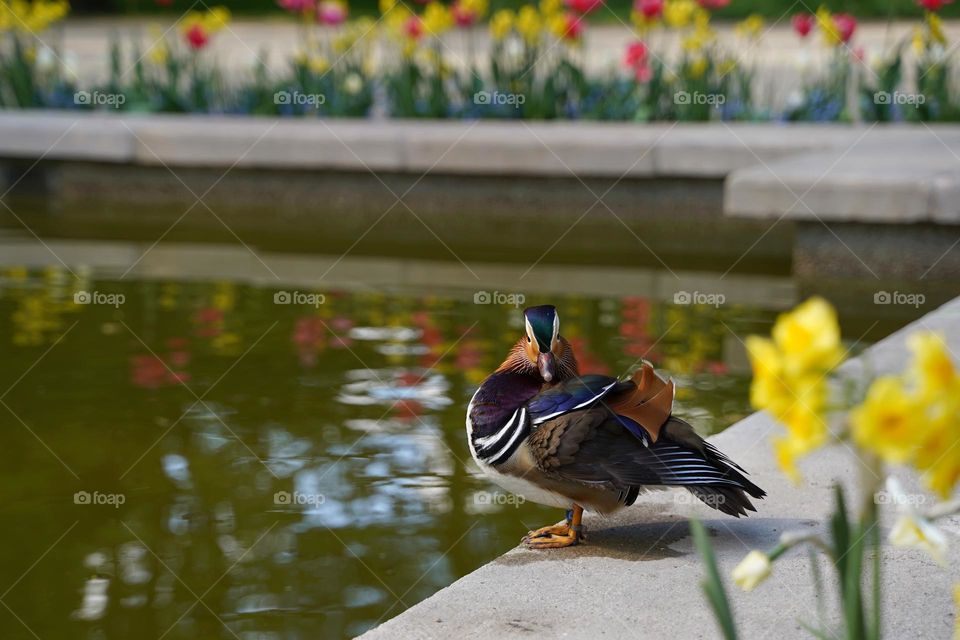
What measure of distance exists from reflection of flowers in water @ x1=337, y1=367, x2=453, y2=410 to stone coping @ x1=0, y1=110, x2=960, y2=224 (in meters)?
2.07

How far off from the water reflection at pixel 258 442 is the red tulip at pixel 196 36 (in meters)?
3.06

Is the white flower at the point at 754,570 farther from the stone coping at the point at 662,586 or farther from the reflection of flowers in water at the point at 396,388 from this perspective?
the reflection of flowers in water at the point at 396,388

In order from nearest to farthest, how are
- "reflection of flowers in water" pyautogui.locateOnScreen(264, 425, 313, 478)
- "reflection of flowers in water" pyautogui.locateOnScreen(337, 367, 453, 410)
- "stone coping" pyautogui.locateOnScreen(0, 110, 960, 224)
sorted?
1. "reflection of flowers in water" pyautogui.locateOnScreen(264, 425, 313, 478)
2. "reflection of flowers in water" pyautogui.locateOnScreen(337, 367, 453, 410)
3. "stone coping" pyautogui.locateOnScreen(0, 110, 960, 224)

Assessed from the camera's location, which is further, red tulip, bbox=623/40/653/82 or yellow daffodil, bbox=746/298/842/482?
red tulip, bbox=623/40/653/82

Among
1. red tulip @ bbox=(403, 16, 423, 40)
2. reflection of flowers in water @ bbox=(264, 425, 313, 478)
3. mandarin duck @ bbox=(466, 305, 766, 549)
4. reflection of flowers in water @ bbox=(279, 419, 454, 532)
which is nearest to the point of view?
mandarin duck @ bbox=(466, 305, 766, 549)

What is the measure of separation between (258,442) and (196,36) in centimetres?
554

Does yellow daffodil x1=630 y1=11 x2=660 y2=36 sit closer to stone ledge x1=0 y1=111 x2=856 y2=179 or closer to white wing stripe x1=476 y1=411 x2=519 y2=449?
stone ledge x1=0 y1=111 x2=856 y2=179

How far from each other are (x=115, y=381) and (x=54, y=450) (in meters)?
0.74

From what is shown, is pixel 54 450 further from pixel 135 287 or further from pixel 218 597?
pixel 135 287

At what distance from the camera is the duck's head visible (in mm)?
2787

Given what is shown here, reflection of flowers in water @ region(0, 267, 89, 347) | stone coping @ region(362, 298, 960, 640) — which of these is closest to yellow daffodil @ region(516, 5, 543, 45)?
reflection of flowers in water @ region(0, 267, 89, 347)

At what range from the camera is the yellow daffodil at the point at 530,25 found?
832cm

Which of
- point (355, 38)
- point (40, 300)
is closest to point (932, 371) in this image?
point (40, 300)

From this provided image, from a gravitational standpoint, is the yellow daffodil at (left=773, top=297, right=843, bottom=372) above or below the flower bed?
below
